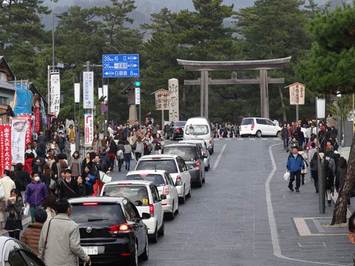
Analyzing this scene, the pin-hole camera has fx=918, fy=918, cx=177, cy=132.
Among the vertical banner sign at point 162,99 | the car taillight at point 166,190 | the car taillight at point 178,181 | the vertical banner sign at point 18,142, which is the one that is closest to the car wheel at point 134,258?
the car taillight at point 166,190

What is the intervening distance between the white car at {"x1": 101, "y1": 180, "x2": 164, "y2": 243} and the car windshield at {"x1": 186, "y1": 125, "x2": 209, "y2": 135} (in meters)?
31.3

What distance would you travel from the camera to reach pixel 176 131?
65.6 meters

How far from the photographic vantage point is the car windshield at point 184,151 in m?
36.7

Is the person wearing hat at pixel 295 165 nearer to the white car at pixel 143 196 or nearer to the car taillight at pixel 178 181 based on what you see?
the car taillight at pixel 178 181

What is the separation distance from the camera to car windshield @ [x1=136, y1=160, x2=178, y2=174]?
30812mm

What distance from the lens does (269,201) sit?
3164 cm

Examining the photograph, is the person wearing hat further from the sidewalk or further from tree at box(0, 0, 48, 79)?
tree at box(0, 0, 48, 79)

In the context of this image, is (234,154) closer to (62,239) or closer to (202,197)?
(202,197)

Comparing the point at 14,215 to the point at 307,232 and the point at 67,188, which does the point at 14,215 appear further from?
the point at 307,232

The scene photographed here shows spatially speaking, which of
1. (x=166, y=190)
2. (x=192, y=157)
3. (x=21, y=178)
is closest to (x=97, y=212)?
(x=21, y=178)

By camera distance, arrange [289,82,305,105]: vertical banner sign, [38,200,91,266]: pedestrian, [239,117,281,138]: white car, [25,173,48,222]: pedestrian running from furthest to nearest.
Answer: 1. [239,117,281,138]: white car
2. [289,82,305,105]: vertical banner sign
3. [25,173,48,222]: pedestrian
4. [38,200,91,266]: pedestrian

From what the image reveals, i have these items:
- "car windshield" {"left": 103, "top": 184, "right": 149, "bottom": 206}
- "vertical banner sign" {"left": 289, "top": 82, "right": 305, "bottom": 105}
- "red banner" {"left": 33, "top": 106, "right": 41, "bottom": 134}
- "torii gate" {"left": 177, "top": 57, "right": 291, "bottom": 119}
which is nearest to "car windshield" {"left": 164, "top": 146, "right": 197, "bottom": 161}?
"red banner" {"left": 33, "top": 106, "right": 41, "bottom": 134}

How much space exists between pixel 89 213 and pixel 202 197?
16328 millimetres

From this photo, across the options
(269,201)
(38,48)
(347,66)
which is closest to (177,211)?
(269,201)
